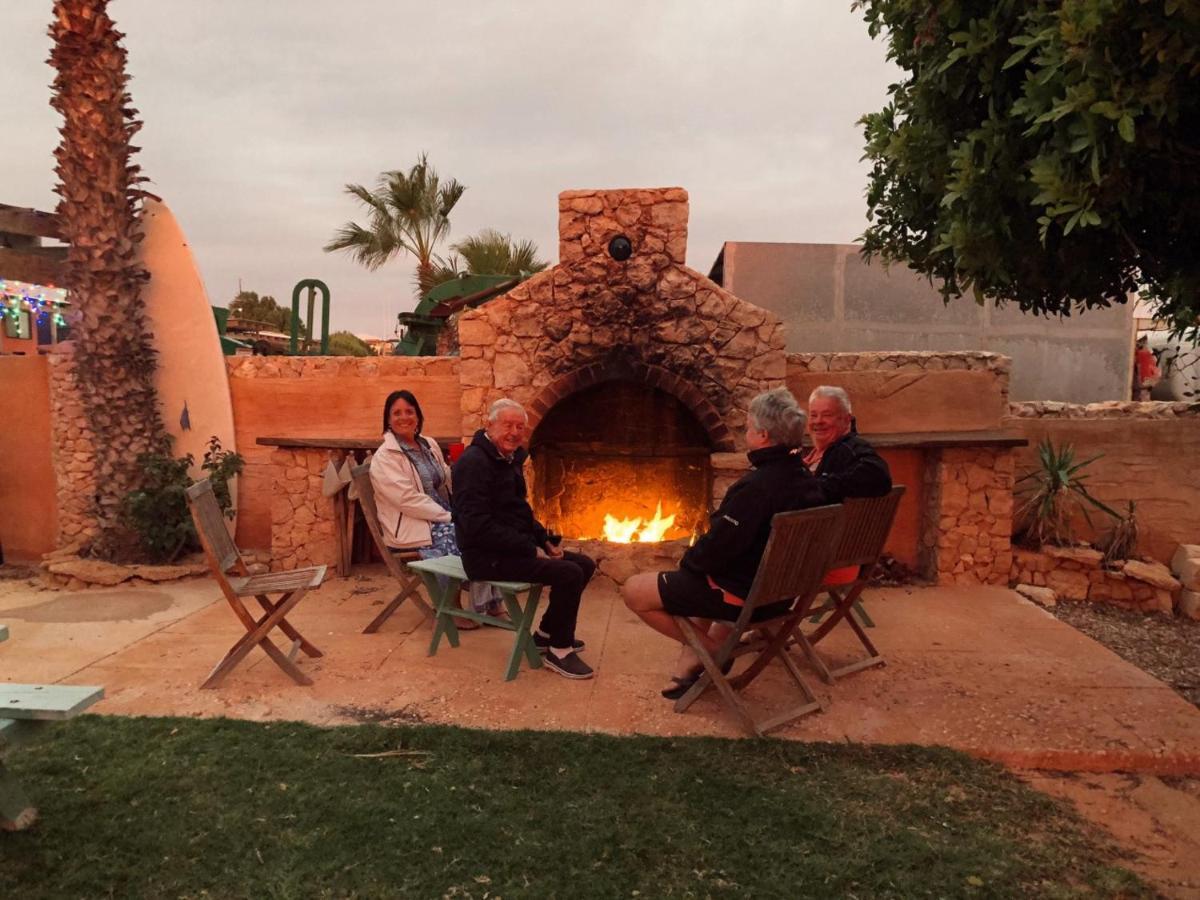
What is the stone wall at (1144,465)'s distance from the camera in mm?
6879

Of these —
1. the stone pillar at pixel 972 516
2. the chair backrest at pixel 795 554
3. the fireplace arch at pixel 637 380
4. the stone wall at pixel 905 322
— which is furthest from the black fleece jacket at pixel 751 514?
the stone wall at pixel 905 322

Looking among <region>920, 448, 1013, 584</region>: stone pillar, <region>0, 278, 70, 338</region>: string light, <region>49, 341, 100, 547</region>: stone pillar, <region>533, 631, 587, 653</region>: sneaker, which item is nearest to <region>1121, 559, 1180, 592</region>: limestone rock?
<region>920, 448, 1013, 584</region>: stone pillar

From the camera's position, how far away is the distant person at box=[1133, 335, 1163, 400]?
1258cm

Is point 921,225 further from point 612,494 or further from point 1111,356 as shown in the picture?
point 1111,356

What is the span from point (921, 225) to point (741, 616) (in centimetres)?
203

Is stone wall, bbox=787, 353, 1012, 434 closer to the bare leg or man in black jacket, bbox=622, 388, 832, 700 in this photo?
man in black jacket, bbox=622, 388, 832, 700

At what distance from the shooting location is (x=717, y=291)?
20.8 feet

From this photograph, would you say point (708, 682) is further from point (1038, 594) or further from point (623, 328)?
point (1038, 594)

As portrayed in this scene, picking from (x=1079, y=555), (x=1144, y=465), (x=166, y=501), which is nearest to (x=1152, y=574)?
(x=1079, y=555)

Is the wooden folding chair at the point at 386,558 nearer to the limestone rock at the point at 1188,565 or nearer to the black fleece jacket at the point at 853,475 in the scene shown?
the black fleece jacket at the point at 853,475

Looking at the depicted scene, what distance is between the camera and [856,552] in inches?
168

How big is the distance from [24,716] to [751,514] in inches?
114

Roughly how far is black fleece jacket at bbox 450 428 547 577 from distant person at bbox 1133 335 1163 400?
12127 mm

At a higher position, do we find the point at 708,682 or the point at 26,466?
the point at 26,466
